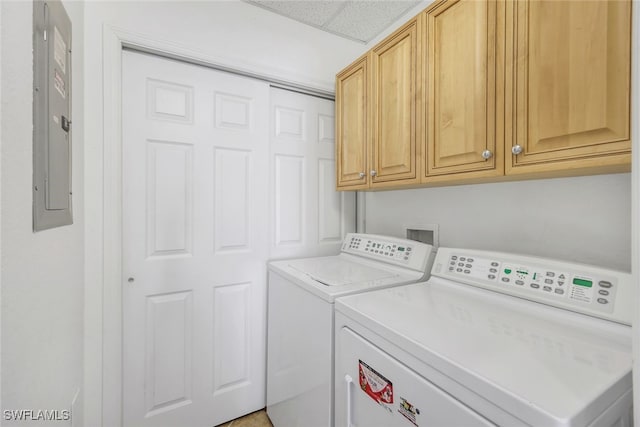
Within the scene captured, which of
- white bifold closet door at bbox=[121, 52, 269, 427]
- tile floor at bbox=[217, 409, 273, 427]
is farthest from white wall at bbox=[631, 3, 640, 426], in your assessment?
tile floor at bbox=[217, 409, 273, 427]

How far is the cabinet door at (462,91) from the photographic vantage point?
1011 millimetres

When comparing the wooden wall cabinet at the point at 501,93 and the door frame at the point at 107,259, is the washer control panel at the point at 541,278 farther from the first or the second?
the door frame at the point at 107,259

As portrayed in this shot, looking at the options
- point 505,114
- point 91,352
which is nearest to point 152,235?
point 91,352

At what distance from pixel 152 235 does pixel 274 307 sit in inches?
30.9

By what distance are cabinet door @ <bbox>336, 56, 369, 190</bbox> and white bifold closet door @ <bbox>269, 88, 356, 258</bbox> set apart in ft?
0.66

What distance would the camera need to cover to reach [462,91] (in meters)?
1.10

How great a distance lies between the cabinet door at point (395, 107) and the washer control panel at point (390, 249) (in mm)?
346

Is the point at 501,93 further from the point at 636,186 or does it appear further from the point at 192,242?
the point at 192,242

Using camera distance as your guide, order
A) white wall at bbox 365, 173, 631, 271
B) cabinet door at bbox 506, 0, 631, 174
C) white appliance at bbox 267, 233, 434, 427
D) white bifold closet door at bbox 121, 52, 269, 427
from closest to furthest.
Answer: cabinet door at bbox 506, 0, 631, 174
white wall at bbox 365, 173, 631, 271
white appliance at bbox 267, 233, 434, 427
white bifold closet door at bbox 121, 52, 269, 427

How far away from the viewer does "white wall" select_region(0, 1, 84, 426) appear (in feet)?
2.09

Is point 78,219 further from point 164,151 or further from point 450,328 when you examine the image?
point 450,328

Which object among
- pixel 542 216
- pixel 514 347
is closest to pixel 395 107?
pixel 542 216

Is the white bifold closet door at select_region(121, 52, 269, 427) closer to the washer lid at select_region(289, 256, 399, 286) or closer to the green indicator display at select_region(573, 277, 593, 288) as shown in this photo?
the washer lid at select_region(289, 256, 399, 286)

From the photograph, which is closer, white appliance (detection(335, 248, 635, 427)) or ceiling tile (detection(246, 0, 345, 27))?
white appliance (detection(335, 248, 635, 427))
